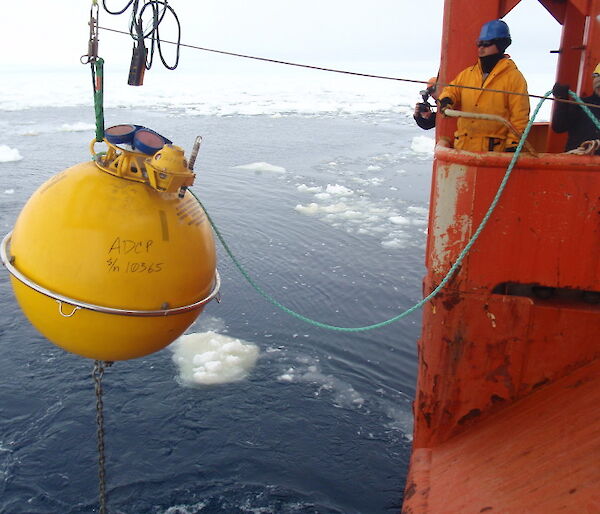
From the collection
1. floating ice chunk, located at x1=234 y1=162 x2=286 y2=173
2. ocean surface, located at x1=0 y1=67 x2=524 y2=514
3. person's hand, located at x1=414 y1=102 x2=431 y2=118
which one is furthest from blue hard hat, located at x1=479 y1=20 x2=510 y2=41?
floating ice chunk, located at x1=234 y1=162 x2=286 y2=173

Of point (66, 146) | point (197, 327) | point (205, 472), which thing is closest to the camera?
point (205, 472)

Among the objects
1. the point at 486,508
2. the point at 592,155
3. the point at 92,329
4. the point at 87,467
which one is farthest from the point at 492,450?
the point at 87,467

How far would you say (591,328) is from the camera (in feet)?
9.60

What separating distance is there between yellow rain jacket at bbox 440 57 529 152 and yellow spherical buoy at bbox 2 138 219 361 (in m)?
1.70

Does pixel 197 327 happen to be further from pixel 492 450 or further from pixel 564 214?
pixel 564 214

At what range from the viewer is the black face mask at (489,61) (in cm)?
327

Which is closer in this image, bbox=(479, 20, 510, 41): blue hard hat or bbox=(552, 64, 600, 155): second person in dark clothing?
bbox=(479, 20, 510, 41): blue hard hat

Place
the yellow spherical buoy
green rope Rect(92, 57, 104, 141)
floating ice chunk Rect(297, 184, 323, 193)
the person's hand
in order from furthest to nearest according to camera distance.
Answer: floating ice chunk Rect(297, 184, 323, 193) → the person's hand → green rope Rect(92, 57, 104, 141) → the yellow spherical buoy

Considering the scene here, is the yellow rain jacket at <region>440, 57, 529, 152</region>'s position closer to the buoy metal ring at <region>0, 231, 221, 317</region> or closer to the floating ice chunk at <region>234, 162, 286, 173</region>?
the buoy metal ring at <region>0, 231, 221, 317</region>

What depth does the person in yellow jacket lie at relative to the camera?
324cm

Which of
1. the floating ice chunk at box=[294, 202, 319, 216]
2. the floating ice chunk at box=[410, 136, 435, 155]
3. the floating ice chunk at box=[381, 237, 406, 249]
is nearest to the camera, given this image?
the floating ice chunk at box=[381, 237, 406, 249]

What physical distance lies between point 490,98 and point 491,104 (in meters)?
0.03

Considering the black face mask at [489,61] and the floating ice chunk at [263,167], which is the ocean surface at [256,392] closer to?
the floating ice chunk at [263,167]

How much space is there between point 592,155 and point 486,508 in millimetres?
1694
